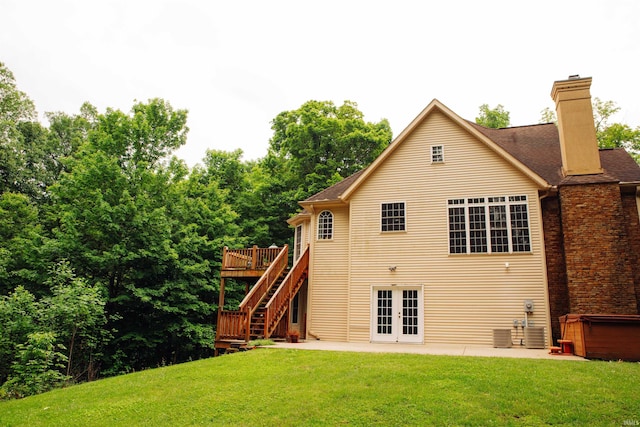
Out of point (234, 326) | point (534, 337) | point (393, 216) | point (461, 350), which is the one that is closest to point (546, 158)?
point (393, 216)

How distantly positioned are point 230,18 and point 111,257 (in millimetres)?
10893

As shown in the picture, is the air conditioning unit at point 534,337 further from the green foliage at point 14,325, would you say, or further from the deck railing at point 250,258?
the green foliage at point 14,325

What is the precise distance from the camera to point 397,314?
47.9 ft

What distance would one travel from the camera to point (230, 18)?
1638 centimetres

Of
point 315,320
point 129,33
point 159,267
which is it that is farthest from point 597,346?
point 129,33

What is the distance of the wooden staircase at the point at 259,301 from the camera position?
13.6 meters

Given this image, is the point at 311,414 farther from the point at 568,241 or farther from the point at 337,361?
the point at 568,241

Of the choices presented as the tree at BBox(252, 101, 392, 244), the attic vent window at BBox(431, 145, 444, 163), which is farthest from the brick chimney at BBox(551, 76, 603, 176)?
the tree at BBox(252, 101, 392, 244)

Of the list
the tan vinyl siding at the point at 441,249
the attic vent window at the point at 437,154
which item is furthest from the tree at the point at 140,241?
the attic vent window at the point at 437,154

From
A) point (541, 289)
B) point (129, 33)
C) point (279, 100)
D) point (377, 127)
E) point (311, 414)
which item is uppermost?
point (279, 100)

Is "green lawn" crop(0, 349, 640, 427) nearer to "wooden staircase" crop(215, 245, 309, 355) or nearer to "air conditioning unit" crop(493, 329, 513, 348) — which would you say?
"air conditioning unit" crop(493, 329, 513, 348)

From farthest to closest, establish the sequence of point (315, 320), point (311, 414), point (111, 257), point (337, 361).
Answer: point (111, 257) < point (315, 320) < point (337, 361) < point (311, 414)

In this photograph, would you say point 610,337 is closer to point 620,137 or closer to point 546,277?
point 546,277

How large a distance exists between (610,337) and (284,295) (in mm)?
9646
